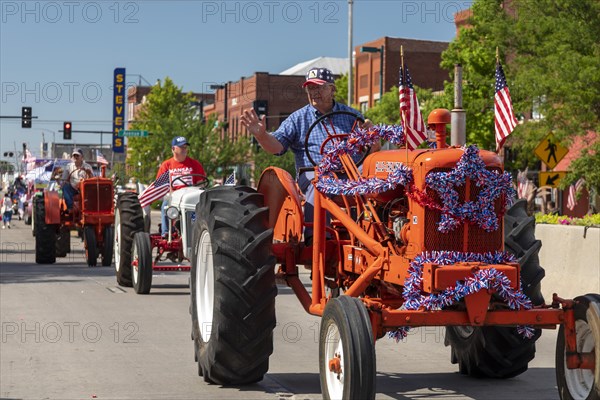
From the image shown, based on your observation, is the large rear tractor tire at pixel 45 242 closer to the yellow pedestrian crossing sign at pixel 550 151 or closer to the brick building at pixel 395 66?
the yellow pedestrian crossing sign at pixel 550 151

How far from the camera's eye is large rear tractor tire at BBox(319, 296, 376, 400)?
662 cm

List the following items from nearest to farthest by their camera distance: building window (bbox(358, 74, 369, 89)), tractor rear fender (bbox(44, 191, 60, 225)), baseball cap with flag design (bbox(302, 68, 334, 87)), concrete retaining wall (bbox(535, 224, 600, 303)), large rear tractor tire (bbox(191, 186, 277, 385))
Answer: large rear tractor tire (bbox(191, 186, 277, 385)), baseball cap with flag design (bbox(302, 68, 334, 87)), concrete retaining wall (bbox(535, 224, 600, 303)), tractor rear fender (bbox(44, 191, 60, 225)), building window (bbox(358, 74, 369, 89))

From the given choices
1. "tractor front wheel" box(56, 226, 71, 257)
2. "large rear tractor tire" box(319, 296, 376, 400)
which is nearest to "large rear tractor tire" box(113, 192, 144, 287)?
"tractor front wheel" box(56, 226, 71, 257)

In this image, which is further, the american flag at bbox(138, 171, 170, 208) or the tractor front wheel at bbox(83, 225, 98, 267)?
the tractor front wheel at bbox(83, 225, 98, 267)

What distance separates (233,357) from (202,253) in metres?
1.42

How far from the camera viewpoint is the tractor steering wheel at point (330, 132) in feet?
28.3

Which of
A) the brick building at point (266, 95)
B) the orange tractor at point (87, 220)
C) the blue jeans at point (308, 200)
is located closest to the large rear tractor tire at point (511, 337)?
the blue jeans at point (308, 200)

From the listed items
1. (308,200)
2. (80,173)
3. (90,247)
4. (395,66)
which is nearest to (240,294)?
(308,200)

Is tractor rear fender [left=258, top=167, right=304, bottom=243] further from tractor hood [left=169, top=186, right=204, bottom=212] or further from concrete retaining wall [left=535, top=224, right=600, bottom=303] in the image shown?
tractor hood [left=169, top=186, right=204, bottom=212]

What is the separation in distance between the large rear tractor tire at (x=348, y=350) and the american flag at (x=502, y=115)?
1.65m

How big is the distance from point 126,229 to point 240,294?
9.44 m

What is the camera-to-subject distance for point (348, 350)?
6.66 metres

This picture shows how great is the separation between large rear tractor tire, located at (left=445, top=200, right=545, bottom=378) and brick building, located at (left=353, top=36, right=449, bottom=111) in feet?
241

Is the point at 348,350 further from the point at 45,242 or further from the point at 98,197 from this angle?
the point at 45,242
